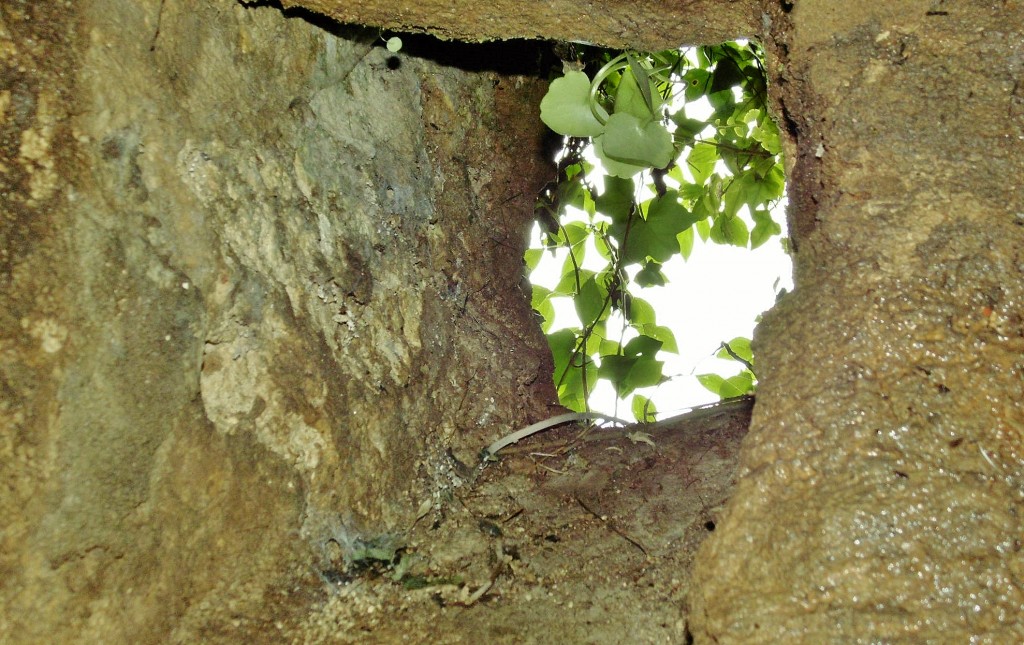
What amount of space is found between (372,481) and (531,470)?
0.23 metres

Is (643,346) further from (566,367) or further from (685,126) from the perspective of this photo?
(685,126)

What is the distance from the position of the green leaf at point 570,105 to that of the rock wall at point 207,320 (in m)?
0.21

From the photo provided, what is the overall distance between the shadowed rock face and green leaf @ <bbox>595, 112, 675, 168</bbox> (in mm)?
144

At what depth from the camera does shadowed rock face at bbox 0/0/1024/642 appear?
1.84ft

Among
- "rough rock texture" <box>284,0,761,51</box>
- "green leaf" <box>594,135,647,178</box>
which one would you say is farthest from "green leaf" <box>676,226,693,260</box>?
"rough rock texture" <box>284,0,761,51</box>

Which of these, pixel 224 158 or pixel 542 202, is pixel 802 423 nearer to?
pixel 224 158

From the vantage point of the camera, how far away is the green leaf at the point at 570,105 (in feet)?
3.42

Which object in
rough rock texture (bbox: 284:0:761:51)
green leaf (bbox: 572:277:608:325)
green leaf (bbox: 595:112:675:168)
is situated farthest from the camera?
green leaf (bbox: 572:277:608:325)

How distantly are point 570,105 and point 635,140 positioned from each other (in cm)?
10

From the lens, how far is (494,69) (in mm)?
1309

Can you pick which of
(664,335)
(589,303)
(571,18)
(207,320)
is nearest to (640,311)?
(664,335)

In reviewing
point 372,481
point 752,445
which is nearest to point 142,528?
point 372,481

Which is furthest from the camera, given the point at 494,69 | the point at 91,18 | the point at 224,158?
the point at 494,69

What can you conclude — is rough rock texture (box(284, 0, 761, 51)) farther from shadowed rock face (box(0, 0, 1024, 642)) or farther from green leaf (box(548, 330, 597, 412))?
green leaf (box(548, 330, 597, 412))
